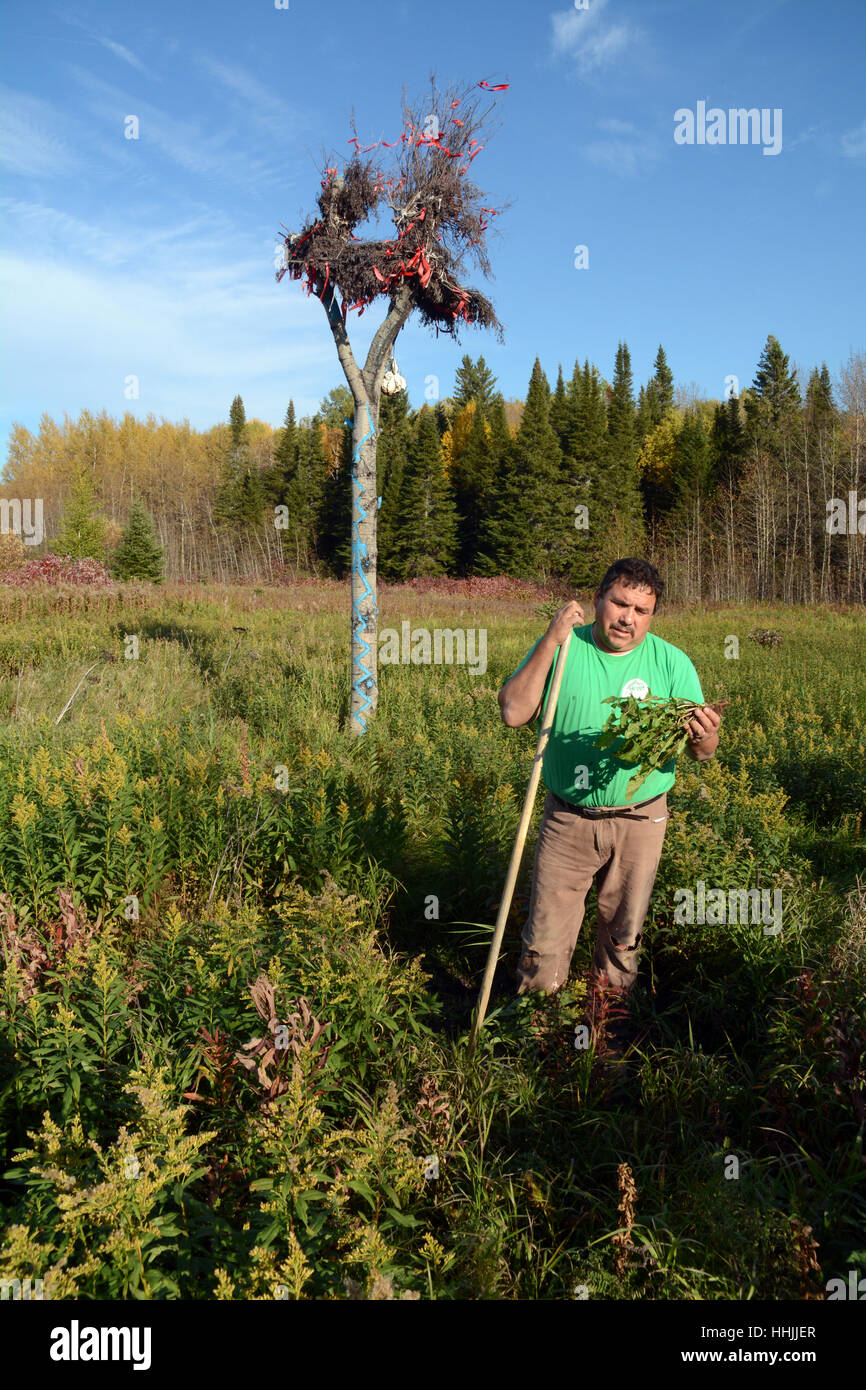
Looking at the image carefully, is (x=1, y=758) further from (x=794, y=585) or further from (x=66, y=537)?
(x=794, y=585)

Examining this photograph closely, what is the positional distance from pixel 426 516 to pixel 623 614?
4153cm

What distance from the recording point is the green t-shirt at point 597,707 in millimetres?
3297

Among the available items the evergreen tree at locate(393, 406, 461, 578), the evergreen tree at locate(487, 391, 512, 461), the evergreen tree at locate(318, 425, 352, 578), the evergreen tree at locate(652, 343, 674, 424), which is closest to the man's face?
the evergreen tree at locate(393, 406, 461, 578)

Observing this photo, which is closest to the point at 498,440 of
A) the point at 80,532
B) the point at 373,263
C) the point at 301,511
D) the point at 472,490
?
the point at 472,490

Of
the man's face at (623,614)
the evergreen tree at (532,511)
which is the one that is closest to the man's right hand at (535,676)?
the man's face at (623,614)

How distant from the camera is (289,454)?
173 feet

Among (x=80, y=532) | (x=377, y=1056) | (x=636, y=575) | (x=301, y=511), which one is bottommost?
(x=377, y=1056)

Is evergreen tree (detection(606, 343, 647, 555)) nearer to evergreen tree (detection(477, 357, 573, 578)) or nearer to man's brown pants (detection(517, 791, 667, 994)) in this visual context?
evergreen tree (detection(477, 357, 573, 578))

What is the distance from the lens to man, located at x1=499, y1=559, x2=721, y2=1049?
3.26m

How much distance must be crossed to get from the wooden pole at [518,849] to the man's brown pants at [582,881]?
364 millimetres

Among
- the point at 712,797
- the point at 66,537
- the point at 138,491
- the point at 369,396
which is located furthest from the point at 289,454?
the point at 712,797

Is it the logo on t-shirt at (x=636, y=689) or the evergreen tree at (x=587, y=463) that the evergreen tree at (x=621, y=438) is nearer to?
the evergreen tree at (x=587, y=463)

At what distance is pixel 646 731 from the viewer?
3039 mm

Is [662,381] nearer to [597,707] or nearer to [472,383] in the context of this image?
[472,383]
